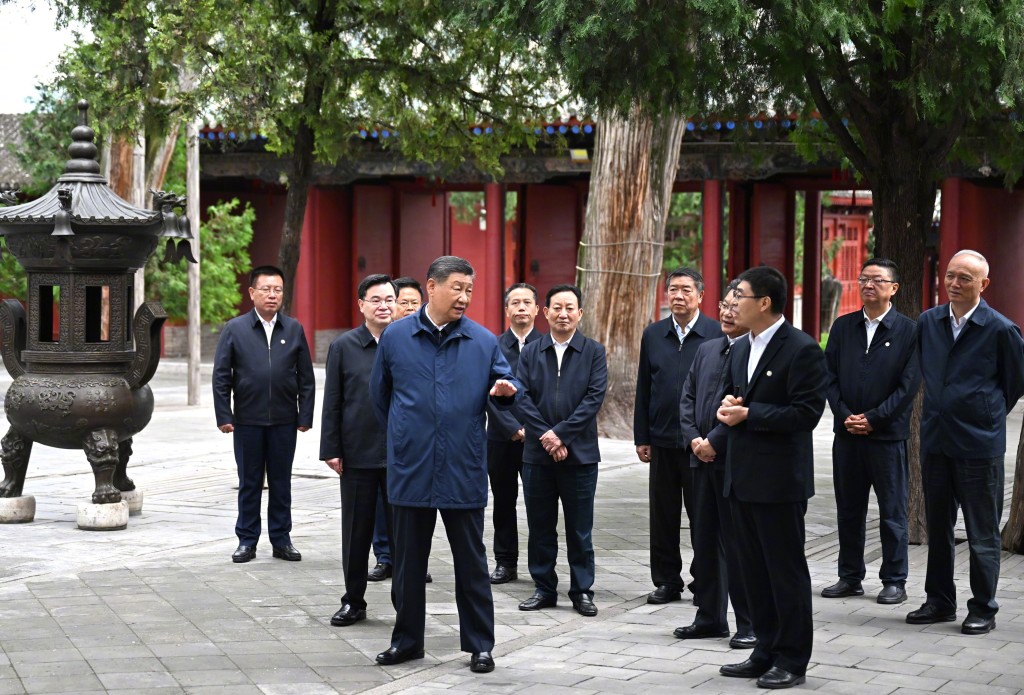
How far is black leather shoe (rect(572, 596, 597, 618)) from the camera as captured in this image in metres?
6.59

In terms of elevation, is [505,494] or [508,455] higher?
[508,455]

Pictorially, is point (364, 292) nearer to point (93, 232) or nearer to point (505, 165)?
point (93, 232)

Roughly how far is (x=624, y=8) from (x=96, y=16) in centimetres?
550

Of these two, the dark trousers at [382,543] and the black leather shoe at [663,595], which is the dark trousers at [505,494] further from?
the black leather shoe at [663,595]

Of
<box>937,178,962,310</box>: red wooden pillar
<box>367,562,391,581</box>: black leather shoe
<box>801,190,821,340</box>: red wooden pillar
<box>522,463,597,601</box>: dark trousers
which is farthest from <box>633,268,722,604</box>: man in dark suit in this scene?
<box>801,190,821,340</box>: red wooden pillar

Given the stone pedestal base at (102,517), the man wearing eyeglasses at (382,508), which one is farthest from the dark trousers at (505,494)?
the stone pedestal base at (102,517)

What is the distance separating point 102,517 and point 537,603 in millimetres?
3458

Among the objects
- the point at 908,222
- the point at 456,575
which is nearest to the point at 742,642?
the point at 456,575

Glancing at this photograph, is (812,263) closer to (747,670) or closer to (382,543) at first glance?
(382,543)

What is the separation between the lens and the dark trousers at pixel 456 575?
564 cm

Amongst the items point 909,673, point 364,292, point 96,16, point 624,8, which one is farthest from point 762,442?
point 96,16

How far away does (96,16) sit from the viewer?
11.2 metres

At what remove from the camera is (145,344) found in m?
9.14

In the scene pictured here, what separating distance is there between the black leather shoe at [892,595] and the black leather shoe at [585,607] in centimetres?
148
